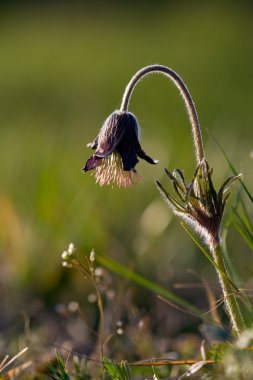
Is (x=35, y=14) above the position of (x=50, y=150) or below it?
above

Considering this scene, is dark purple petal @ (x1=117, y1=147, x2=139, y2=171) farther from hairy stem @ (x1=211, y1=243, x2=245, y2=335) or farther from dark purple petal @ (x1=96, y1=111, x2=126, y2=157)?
hairy stem @ (x1=211, y1=243, x2=245, y2=335)

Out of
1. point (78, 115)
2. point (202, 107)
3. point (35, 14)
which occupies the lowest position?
point (202, 107)

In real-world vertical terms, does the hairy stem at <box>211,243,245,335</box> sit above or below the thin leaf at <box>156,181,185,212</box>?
below

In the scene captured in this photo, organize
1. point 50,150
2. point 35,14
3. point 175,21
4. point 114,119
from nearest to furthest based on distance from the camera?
point 114,119 < point 50,150 < point 175,21 < point 35,14

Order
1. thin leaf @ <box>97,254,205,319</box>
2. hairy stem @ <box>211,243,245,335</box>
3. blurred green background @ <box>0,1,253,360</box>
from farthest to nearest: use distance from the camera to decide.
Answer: blurred green background @ <box>0,1,253,360</box>, thin leaf @ <box>97,254,205,319</box>, hairy stem @ <box>211,243,245,335</box>

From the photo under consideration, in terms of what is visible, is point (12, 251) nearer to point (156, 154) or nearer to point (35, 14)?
point (156, 154)

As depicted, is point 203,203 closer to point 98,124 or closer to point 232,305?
point 232,305

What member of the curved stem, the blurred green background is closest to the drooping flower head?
the curved stem

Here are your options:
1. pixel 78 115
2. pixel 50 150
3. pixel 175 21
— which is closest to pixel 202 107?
pixel 78 115
